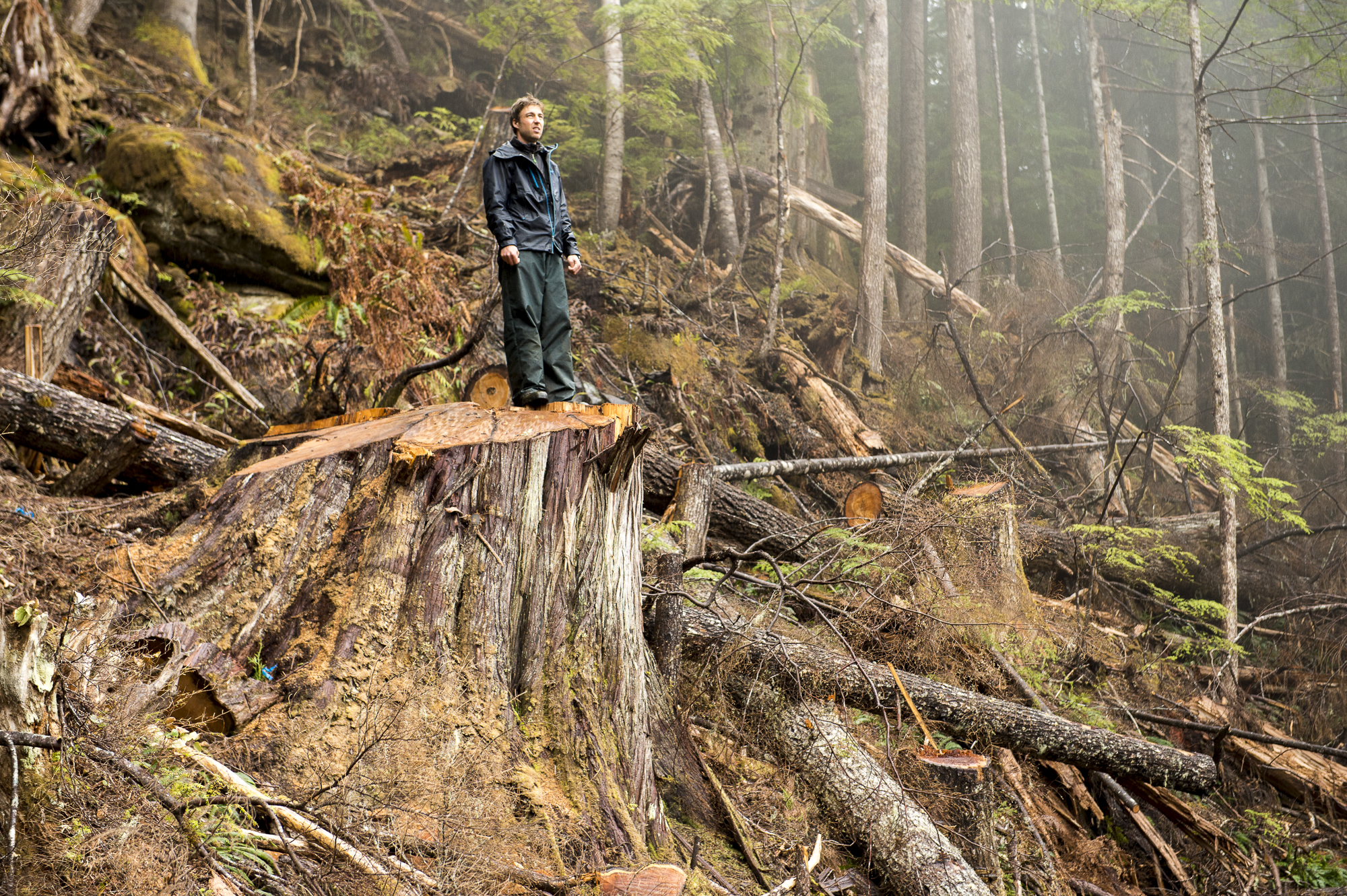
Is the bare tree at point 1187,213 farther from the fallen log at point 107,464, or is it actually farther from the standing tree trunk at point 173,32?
the standing tree trunk at point 173,32

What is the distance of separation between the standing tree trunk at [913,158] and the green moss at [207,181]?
12.5 metres

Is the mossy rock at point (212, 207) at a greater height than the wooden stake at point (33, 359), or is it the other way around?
the mossy rock at point (212, 207)

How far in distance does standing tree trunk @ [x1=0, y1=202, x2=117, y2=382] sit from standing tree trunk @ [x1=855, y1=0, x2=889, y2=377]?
10.9 meters

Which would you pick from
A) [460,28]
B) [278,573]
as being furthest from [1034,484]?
[460,28]

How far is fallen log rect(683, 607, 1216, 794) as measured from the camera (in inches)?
180

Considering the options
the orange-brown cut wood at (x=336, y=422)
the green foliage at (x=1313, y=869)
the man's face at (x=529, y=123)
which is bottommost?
the green foliage at (x=1313, y=869)

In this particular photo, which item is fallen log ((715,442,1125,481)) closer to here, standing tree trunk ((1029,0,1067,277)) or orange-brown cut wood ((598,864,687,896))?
orange-brown cut wood ((598,864,687,896))

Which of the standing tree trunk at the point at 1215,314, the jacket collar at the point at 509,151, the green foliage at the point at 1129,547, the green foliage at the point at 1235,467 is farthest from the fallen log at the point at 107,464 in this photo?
the standing tree trunk at the point at 1215,314

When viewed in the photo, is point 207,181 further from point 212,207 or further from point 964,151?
point 964,151

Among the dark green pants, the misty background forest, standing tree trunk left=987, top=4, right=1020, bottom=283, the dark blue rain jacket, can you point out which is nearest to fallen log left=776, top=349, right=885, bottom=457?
the misty background forest

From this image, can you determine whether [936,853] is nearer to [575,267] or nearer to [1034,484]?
[575,267]

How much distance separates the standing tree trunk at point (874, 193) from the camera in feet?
44.6

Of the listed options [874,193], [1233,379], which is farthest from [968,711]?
[1233,379]

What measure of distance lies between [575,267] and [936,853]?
3.94 meters
